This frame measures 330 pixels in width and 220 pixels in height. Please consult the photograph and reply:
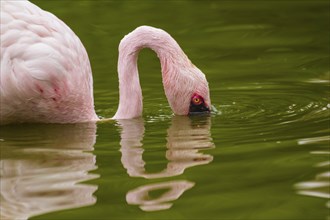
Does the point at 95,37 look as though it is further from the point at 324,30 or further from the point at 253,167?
the point at 253,167

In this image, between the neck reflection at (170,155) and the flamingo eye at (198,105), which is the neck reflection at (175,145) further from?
the flamingo eye at (198,105)

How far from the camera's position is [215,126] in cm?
924

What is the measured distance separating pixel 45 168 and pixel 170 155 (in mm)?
1032

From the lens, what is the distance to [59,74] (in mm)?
9352

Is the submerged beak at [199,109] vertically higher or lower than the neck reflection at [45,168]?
higher

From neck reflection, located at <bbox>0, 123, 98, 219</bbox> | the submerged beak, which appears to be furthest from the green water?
the submerged beak

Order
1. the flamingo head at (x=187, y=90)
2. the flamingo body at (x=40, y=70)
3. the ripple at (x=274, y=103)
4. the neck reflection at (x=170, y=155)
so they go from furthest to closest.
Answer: the flamingo head at (x=187, y=90) → the ripple at (x=274, y=103) → the flamingo body at (x=40, y=70) → the neck reflection at (x=170, y=155)

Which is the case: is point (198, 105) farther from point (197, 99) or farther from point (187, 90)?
point (187, 90)

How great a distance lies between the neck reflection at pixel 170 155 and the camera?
6.48 m

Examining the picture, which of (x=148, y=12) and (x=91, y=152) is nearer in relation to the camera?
(x=91, y=152)

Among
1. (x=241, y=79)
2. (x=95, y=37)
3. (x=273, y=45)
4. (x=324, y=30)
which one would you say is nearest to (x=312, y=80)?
(x=241, y=79)

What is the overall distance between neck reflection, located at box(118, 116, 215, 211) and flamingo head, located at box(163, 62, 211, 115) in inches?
5.0

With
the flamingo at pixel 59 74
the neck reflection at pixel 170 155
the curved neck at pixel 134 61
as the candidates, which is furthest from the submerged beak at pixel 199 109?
the curved neck at pixel 134 61

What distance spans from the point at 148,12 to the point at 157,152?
9.06 meters
